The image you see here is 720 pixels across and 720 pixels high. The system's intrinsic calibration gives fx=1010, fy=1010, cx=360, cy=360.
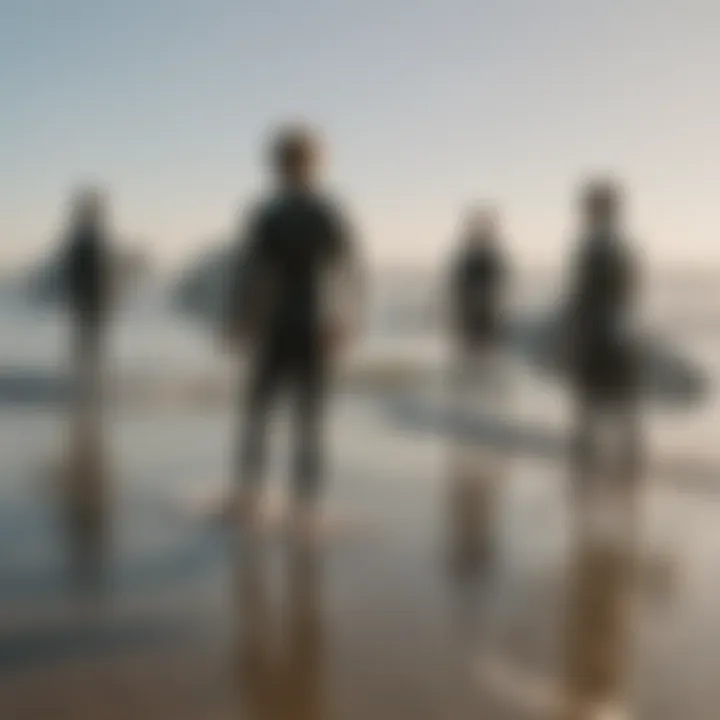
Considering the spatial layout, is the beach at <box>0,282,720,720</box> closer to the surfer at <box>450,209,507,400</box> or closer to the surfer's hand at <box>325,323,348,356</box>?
the surfer's hand at <box>325,323,348,356</box>

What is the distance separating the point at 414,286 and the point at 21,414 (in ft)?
48.9

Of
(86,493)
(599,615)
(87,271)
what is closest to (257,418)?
(86,493)

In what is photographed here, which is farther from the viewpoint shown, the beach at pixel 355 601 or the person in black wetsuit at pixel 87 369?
the person in black wetsuit at pixel 87 369

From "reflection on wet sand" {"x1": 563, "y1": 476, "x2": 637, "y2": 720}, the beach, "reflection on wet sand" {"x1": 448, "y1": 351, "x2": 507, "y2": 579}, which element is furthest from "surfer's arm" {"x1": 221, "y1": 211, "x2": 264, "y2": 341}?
"reflection on wet sand" {"x1": 563, "y1": 476, "x2": 637, "y2": 720}

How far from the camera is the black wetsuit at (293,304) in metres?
3.59

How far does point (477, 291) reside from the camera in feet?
28.7

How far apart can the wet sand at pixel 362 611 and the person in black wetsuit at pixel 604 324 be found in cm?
53

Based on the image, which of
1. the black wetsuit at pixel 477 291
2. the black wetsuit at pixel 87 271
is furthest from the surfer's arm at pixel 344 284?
the black wetsuit at pixel 477 291

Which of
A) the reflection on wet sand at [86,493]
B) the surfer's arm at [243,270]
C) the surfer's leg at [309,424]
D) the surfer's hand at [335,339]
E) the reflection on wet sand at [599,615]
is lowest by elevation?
the reflection on wet sand at [599,615]

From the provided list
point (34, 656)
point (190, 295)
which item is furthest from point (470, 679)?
point (190, 295)

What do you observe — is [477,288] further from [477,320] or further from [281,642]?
[281,642]

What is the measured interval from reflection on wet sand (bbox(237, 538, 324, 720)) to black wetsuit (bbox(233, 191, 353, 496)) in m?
0.60

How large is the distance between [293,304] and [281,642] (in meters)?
1.39

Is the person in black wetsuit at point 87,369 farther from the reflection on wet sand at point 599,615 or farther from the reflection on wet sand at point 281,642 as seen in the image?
the reflection on wet sand at point 599,615
